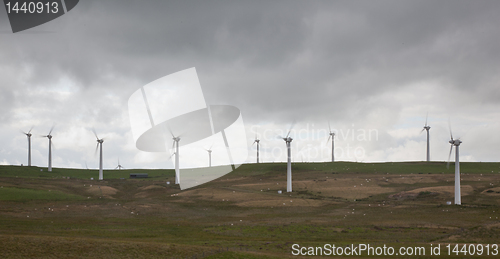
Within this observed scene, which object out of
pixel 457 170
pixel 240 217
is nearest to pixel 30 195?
pixel 240 217

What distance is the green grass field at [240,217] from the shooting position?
50.2 metres

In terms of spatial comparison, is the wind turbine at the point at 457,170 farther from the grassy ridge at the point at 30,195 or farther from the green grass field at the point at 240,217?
the grassy ridge at the point at 30,195

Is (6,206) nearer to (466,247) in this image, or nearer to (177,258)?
(177,258)

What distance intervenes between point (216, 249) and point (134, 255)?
1065cm

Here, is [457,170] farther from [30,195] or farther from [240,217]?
[30,195]

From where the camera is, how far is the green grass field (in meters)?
50.2

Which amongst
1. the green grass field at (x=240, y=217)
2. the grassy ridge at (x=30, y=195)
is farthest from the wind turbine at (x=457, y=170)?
the grassy ridge at (x=30, y=195)

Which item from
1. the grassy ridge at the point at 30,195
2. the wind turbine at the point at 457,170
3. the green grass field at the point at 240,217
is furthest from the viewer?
the grassy ridge at the point at 30,195

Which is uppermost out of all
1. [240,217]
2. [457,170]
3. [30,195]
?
[457,170]

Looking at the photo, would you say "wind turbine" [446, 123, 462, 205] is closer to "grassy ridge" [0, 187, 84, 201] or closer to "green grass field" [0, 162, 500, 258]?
"green grass field" [0, 162, 500, 258]

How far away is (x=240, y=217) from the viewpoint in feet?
268

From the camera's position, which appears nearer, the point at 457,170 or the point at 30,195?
the point at 457,170

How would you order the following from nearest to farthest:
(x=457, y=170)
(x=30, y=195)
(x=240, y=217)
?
(x=240, y=217)
(x=457, y=170)
(x=30, y=195)

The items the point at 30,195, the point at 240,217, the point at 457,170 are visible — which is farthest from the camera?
the point at 30,195
